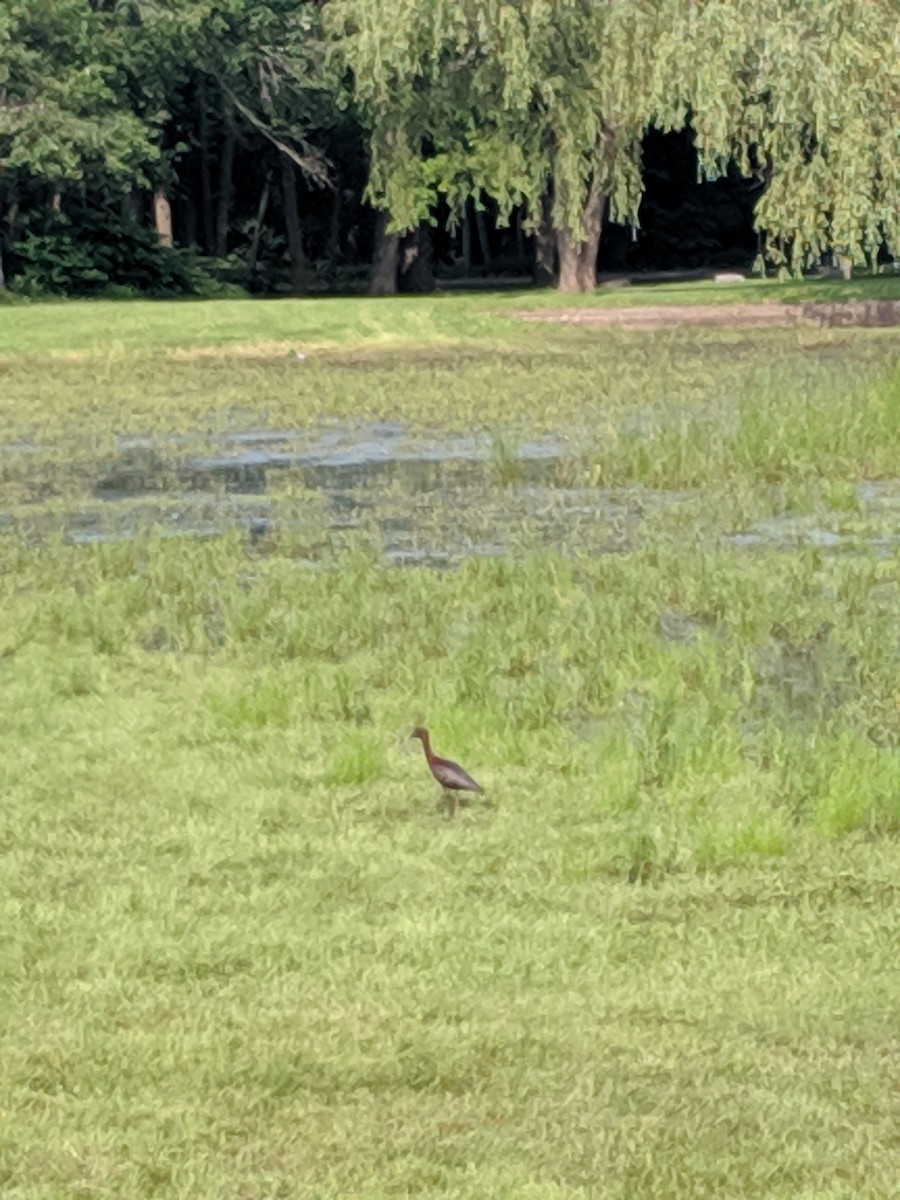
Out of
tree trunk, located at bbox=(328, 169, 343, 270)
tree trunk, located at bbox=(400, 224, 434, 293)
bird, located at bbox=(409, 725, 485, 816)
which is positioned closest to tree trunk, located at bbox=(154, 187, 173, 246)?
tree trunk, located at bbox=(328, 169, 343, 270)

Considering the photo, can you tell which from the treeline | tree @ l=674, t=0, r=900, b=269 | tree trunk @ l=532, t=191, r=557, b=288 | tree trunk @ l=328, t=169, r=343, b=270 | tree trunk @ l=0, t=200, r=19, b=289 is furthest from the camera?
tree trunk @ l=328, t=169, r=343, b=270

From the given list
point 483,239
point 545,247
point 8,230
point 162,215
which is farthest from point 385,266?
point 483,239

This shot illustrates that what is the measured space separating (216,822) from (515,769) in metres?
1.28

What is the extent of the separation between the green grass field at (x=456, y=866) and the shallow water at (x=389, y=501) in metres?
0.19

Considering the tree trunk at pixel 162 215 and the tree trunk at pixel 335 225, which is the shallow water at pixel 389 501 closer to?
the tree trunk at pixel 162 215

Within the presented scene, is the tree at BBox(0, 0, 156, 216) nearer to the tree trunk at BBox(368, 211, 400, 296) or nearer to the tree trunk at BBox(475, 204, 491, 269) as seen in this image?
the tree trunk at BBox(368, 211, 400, 296)

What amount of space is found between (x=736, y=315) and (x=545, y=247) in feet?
46.4

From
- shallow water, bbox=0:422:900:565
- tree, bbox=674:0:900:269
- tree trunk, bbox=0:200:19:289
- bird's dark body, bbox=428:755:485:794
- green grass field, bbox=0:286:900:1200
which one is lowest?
shallow water, bbox=0:422:900:565

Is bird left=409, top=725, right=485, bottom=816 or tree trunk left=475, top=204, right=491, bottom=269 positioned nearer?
bird left=409, top=725, right=485, bottom=816

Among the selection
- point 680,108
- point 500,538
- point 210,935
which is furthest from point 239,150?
point 210,935

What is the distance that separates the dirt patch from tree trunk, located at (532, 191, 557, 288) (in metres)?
9.48

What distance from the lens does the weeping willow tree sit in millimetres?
30859

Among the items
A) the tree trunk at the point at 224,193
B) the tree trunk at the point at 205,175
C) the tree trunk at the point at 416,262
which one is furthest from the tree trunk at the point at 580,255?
the tree trunk at the point at 224,193

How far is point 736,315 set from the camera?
131 feet
